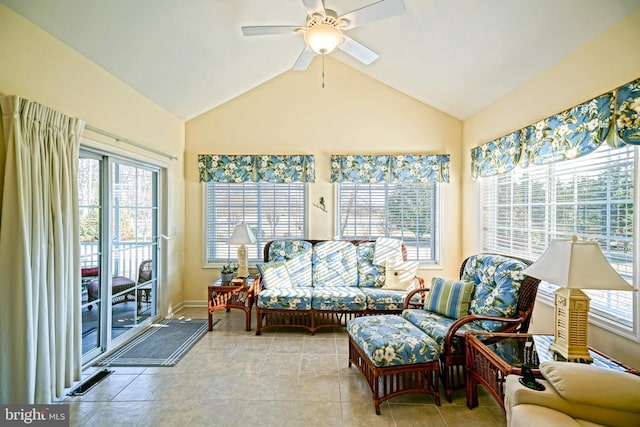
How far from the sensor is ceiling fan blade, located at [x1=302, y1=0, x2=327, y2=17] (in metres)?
2.02

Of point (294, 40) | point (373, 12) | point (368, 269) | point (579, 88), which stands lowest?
point (368, 269)

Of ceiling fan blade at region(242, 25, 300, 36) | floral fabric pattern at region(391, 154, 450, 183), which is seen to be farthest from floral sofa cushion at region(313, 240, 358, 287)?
ceiling fan blade at region(242, 25, 300, 36)

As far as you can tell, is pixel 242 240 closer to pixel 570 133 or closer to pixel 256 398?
pixel 256 398

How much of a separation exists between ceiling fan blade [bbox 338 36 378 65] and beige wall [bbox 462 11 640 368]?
5.40ft

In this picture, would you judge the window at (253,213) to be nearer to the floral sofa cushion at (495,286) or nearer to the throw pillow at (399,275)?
the throw pillow at (399,275)

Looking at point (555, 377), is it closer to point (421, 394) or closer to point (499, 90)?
point (421, 394)

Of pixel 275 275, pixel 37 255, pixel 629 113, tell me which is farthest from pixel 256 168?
pixel 629 113

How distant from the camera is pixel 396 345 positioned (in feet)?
7.25

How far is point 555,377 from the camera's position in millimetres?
1492

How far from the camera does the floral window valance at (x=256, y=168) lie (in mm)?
4402

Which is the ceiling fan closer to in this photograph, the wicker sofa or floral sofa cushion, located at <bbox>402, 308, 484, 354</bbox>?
floral sofa cushion, located at <bbox>402, 308, 484, 354</bbox>

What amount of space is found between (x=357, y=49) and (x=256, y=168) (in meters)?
2.37

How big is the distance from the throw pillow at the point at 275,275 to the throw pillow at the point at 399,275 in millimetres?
1268

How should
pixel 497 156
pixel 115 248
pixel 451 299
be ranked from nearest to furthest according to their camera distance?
pixel 451 299 < pixel 115 248 < pixel 497 156
